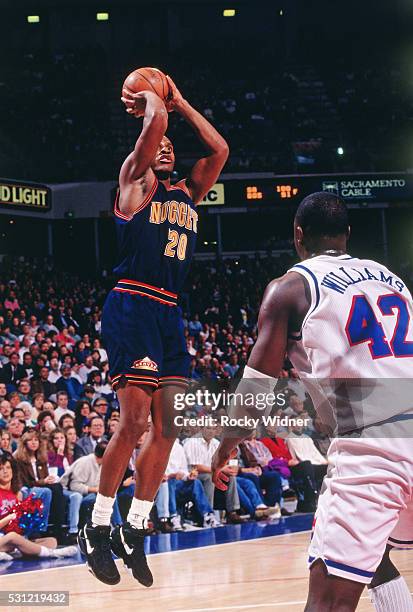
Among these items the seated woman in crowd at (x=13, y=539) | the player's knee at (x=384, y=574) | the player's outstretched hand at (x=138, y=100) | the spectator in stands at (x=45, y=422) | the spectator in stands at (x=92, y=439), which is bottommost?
the seated woman in crowd at (x=13, y=539)

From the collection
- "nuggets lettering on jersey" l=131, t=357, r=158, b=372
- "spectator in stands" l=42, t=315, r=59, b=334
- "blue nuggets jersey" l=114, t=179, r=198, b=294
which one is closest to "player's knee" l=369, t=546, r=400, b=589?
"nuggets lettering on jersey" l=131, t=357, r=158, b=372

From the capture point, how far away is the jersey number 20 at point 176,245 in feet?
15.7

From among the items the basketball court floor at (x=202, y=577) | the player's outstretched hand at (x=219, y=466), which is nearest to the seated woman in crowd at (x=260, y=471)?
the basketball court floor at (x=202, y=577)

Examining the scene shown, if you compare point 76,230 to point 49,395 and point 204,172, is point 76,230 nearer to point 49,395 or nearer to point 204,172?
point 49,395

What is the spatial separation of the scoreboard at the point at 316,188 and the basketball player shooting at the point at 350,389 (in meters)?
14.9

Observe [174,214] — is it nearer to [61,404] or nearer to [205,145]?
[205,145]

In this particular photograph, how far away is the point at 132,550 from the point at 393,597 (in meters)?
1.36

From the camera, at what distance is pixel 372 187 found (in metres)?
19.9

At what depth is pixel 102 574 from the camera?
449 cm

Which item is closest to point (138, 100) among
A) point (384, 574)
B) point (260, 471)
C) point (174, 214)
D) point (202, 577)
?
point (174, 214)

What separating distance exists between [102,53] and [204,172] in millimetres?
22074

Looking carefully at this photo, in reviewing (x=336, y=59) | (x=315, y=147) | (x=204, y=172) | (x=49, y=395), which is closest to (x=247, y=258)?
(x=315, y=147)

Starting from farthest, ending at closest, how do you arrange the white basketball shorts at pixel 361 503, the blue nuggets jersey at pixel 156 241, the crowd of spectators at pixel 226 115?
1. the crowd of spectators at pixel 226 115
2. the blue nuggets jersey at pixel 156 241
3. the white basketball shorts at pixel 361 503

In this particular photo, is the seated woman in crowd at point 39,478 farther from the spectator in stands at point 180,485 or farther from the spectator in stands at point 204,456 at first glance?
the spectator in stands at point 204,456
